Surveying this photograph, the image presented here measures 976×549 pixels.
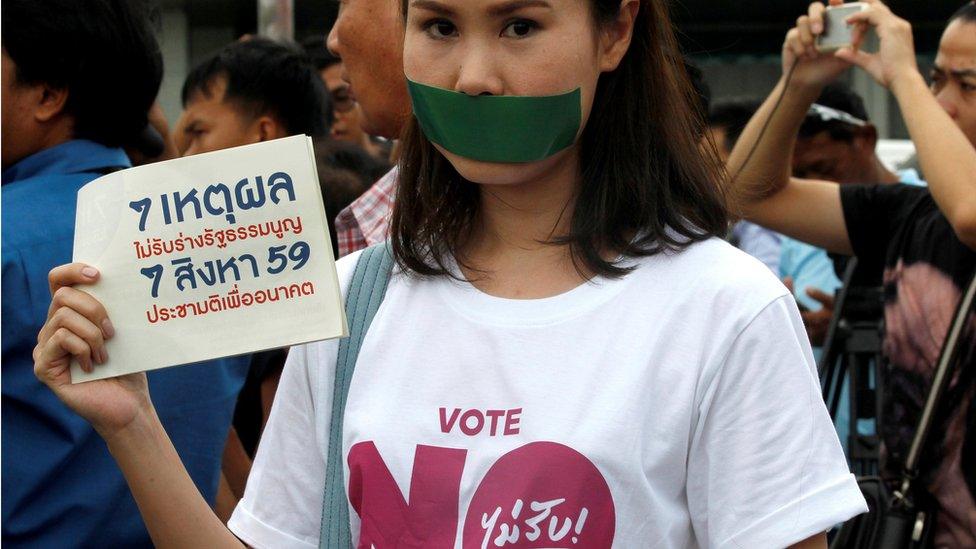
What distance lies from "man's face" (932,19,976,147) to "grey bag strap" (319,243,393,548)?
2051 mm

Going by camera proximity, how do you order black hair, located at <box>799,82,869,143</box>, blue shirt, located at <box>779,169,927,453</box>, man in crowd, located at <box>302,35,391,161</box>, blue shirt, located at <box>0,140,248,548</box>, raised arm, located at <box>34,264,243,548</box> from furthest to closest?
man in crowd, located at <box>302,35,391,161</box>
black hair, located at <box>799,82,869,143</box>
blue shirt, located at <box>779,169,927,453</box>
blue shirt, located at <box>0,140,248,548</box>
raised arm, located at <box>34,264,243,548</box>

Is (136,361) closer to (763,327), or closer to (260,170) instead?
(260,170)

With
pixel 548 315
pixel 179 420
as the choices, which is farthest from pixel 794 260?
pixel 548 315

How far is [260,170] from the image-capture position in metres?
1.71

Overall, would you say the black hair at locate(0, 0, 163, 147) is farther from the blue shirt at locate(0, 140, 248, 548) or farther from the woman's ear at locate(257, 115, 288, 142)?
the woman's ear at locate(257, 115, 288, 142)

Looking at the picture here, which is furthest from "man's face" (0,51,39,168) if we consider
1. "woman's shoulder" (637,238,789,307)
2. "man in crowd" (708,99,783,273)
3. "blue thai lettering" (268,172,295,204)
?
"man in crowd" (708,99,783,273)

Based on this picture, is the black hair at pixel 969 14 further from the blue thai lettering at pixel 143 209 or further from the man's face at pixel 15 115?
the blue thai lettering at pixel 143 209

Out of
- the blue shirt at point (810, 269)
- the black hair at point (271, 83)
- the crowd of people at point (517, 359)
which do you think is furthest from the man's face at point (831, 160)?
the crowd of people at point (517, 359)

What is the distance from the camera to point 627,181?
179 cm

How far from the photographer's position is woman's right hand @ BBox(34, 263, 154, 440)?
5.55 feet

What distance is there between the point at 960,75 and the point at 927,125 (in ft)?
0.72

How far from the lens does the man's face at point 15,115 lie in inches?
101

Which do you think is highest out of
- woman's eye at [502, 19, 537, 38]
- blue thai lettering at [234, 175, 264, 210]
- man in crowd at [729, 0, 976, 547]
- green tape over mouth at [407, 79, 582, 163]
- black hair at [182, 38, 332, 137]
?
woman's eye at [502, 19, 537, 38]

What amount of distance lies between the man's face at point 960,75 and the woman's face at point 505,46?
1.91 metres
